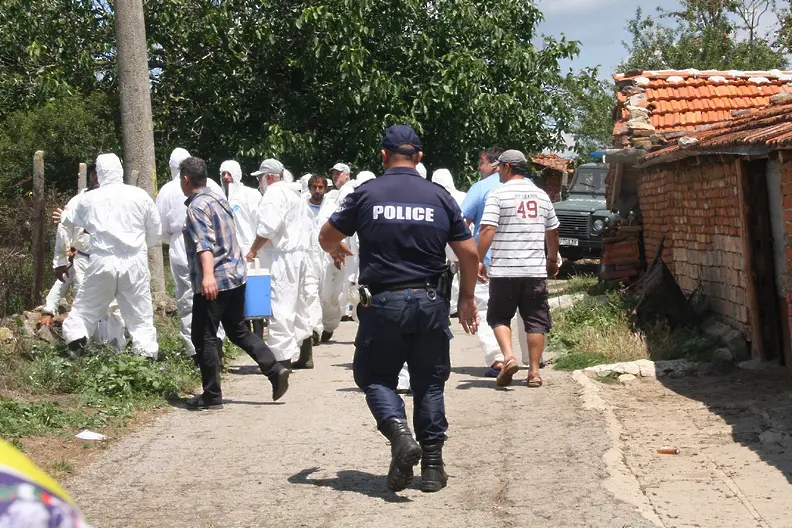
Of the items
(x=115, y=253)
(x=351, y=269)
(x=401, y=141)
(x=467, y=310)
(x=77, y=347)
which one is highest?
(x=401, y=141)

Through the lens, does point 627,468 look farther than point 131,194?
No

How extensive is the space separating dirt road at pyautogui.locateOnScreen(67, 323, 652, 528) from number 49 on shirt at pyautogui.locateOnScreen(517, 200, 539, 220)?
140 centimetres

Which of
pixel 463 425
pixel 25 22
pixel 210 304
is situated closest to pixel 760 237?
pixel 463 425

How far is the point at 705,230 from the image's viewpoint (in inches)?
444

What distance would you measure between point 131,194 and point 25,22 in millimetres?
10937

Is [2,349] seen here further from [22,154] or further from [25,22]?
[25,22]

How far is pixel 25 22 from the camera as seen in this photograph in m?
18.7

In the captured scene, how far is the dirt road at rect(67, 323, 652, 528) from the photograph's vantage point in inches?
208

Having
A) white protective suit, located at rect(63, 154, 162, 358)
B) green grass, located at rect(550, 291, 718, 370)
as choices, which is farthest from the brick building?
white protective suit, located at rect(63, 154, 162, 358)

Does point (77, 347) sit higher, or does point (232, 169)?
point (232, 169)

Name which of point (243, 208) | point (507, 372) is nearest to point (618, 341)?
point (507, 372)

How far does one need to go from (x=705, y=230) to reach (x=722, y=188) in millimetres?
876

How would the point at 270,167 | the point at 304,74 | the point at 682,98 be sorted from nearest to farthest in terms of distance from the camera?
the point at 270,167, the point at 682,98, the point at 304,74

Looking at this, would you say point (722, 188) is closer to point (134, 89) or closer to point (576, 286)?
point (134, 89)
